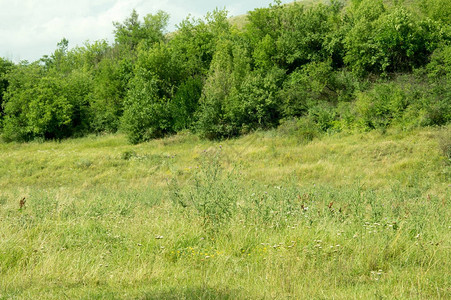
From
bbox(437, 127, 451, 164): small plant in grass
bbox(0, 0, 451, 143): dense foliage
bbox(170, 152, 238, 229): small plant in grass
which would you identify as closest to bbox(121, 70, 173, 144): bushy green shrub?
bbox(0, 0, 451, 143): dense foliage

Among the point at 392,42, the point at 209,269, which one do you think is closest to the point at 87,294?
the point at 209,269

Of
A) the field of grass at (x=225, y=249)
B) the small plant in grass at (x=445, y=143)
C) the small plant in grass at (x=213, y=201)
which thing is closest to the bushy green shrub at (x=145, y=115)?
the small plant in grass at (x=445, y=143)

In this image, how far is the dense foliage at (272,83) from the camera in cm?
3142

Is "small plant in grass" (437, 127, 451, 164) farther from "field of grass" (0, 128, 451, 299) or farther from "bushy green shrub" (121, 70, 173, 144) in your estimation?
"bushy green shrub" (121, 70, 173, 144)

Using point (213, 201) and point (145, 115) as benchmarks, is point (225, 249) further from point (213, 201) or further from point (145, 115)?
point (145, 115)

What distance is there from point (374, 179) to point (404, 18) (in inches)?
886

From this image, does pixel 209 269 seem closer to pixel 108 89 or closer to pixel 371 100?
pixel 371 100

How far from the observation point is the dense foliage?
103ft

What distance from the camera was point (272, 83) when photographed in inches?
1430

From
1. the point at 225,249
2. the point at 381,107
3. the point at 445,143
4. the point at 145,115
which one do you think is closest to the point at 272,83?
the point at 381,107

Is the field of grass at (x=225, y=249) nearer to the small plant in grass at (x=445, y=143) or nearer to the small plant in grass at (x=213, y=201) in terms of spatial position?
the small plant in grass at (x=213, y=201)

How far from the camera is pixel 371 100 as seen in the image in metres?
30.4

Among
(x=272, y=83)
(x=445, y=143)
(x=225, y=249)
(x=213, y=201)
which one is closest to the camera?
(x=225, y=249)

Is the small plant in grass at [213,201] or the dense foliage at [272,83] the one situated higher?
the dense foliage at [272,83]
